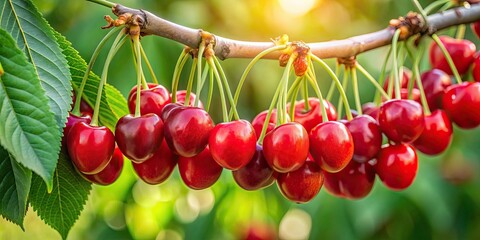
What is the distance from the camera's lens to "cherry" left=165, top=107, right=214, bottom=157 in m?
1.25

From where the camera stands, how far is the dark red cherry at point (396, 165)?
148cm

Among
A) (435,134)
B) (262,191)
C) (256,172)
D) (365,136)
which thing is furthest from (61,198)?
(262,191)

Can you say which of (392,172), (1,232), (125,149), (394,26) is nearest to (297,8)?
(1,232)

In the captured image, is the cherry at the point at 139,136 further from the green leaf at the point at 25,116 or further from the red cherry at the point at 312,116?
the red cherry at the point at 312,116

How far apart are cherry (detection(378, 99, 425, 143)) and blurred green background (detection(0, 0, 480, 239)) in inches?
47.7

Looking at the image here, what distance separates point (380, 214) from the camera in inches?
111

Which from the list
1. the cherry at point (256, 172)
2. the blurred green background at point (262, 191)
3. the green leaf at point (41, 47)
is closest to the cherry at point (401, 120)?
the cherry at point (256, 172)

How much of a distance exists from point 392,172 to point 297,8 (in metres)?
2.49

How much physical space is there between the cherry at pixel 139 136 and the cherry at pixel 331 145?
28cm

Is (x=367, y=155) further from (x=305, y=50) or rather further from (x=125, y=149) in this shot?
(x=125, y=149)

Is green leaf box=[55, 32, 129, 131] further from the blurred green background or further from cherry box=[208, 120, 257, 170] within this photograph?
the blurred green background

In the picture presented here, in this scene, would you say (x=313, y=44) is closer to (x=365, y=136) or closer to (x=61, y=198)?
(x=365, y=136)

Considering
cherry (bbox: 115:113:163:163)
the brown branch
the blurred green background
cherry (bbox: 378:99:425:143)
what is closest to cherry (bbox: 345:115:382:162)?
cherry (bbox: 378:99:425:143)

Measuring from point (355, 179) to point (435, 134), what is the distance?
225 mm
